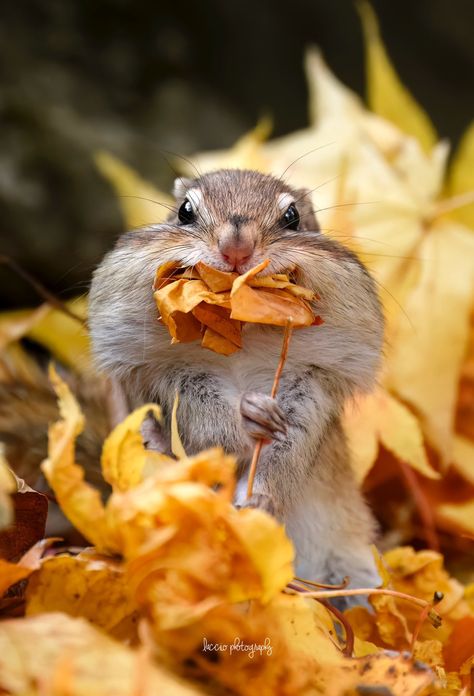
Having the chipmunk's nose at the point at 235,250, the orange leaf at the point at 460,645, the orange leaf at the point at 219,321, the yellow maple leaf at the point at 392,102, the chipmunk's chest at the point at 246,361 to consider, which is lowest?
the orange leaf at the point at 460,645

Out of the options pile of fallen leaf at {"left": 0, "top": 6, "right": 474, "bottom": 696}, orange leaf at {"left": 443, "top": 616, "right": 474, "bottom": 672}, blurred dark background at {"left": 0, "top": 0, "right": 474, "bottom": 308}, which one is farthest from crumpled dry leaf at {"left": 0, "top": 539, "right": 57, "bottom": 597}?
blurred dark background at {"left": 0, "top": 0, "right": 474, "bottom": 308}

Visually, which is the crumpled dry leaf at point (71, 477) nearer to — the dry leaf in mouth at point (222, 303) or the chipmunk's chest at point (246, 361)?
the dry leaf in mouth at point (222, 303)

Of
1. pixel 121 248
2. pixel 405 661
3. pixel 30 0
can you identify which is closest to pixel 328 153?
pixel 121 248

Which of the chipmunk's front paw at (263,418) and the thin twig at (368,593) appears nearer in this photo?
the thin twig at (368,593)

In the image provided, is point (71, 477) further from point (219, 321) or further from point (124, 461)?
point (219, 321)

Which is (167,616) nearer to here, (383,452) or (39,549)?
(39,549)

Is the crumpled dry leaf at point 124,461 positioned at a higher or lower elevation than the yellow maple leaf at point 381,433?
higher

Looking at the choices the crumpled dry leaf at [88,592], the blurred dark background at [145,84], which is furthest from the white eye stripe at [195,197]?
the blurred dark background at [145,84]

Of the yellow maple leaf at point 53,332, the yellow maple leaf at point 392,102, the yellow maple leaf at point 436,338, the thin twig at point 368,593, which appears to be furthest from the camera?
the yellow maple leaf at point 392,102
